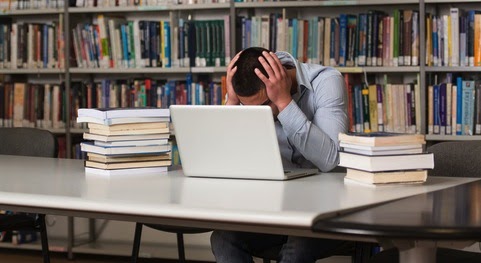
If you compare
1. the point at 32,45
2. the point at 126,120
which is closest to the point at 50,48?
the point at 32,45

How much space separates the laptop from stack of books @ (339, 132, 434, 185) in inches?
9.0

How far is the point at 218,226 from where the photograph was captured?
6.49ft

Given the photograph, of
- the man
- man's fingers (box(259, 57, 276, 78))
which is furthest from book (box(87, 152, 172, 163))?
man's fingers (box(259, 57, 276, 78))

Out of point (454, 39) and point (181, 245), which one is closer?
point (181, 245)

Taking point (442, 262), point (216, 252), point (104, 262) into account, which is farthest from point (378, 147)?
point (104, 262)

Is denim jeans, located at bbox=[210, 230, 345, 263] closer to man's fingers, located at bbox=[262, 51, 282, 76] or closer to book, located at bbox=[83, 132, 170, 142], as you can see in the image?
book, located at bbox=[83, 132, 170, 142]

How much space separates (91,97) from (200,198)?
10.0 ft

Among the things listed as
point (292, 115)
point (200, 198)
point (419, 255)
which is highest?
point (292, 115)

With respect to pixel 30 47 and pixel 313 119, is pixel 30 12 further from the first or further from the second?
pixel 313 119

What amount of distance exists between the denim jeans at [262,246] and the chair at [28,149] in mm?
1102

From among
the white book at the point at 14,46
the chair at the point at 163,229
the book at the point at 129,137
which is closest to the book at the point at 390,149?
the book at the point at 129,137

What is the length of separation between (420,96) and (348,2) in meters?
0.59

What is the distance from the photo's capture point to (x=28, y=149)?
3584 mm

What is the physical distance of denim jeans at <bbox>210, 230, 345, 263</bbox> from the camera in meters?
2.46
